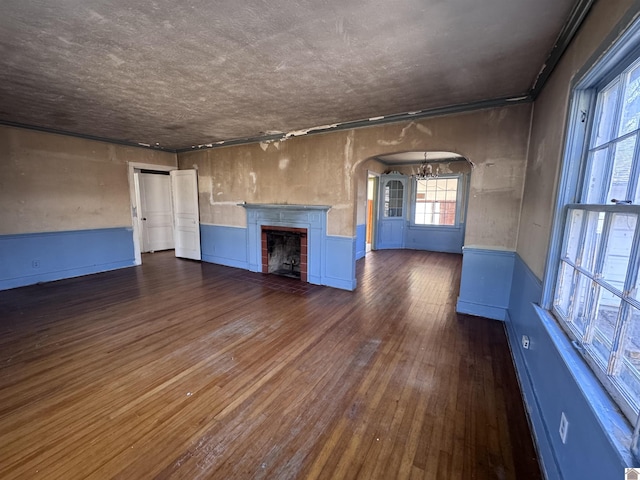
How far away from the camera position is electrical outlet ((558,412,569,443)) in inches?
49.5

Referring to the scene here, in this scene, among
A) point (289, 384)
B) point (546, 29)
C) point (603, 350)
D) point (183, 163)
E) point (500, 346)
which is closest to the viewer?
point (603, 350)

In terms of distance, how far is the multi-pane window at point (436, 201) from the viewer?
7.39 m

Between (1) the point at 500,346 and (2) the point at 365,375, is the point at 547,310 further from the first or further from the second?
(2) the point at 365,375

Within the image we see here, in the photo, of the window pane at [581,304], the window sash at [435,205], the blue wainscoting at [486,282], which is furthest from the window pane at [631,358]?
the window sash at [435,205]

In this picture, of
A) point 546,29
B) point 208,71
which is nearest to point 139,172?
point 208,71

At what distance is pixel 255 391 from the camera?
2.08 meters

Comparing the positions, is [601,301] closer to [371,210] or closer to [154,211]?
[371,210]

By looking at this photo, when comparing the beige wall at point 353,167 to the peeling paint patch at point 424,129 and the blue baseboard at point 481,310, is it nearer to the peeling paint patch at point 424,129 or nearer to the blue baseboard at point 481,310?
the peeling paint patch at point 424,129

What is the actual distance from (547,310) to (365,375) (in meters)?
1.41

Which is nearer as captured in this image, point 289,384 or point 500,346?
point 289,384

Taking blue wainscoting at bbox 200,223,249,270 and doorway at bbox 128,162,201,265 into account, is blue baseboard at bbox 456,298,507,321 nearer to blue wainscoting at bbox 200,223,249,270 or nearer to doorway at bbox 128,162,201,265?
blue wainscoting at bbox 200,223,249,270

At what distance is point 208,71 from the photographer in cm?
246

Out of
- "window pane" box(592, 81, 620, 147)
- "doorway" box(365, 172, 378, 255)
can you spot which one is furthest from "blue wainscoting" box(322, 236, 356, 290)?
"doorway" box(365, 172, 378, 255)

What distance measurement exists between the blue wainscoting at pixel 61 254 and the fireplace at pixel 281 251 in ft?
9.77
